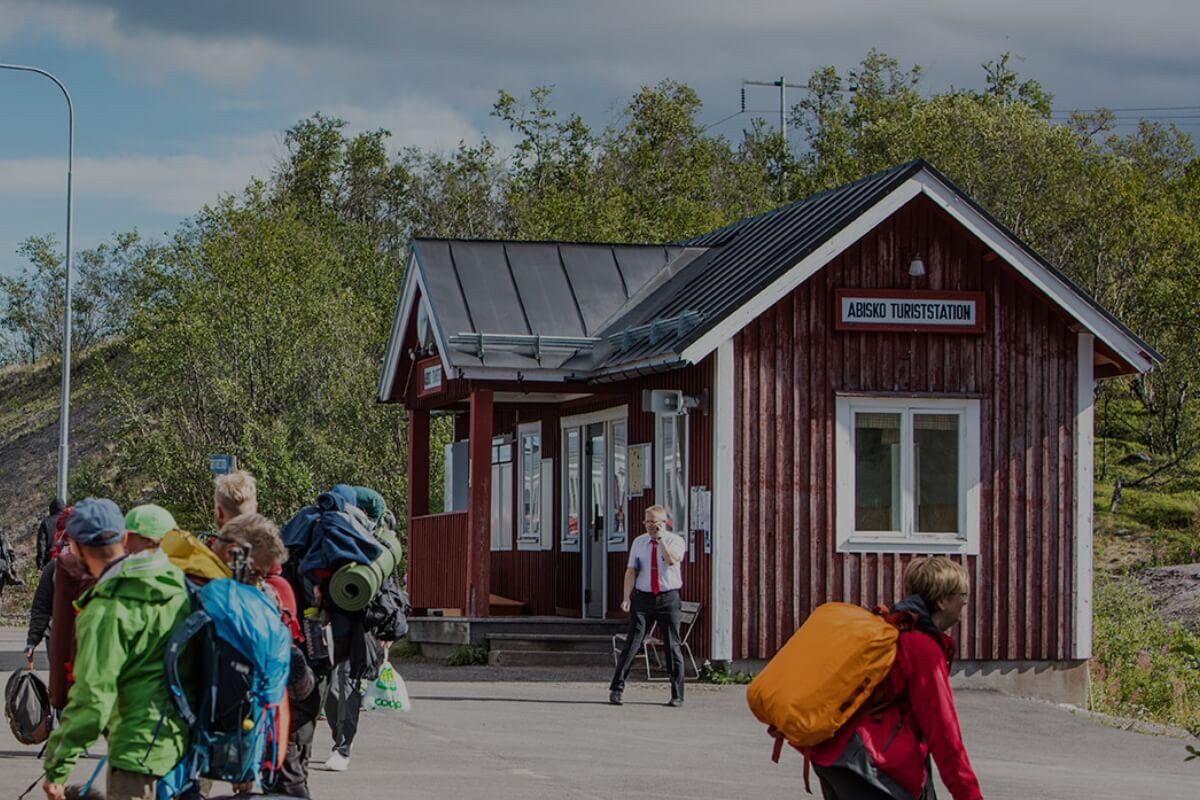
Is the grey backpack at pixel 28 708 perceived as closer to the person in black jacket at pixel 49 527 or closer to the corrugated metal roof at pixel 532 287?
the person in black jacket at pixel 49 527

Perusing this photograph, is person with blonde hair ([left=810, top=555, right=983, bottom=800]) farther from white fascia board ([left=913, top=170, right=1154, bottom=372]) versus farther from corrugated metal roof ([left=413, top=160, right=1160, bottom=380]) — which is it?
white fascia board ([left=913, top=170, right=1154, bottom=372])

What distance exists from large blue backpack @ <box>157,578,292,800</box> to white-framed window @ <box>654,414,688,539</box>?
14188 millimetres

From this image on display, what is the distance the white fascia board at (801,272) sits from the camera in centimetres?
1955

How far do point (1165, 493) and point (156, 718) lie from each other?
38.9 meters

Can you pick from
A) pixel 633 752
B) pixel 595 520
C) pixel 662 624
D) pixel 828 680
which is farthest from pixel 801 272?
pixel 828 680

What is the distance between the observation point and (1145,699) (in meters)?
21.2

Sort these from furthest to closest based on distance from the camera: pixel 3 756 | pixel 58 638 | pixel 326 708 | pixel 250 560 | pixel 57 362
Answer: pixel 57 362, pixel 3 756, pixel 326 708, pixel 58 638, pixel 250 560

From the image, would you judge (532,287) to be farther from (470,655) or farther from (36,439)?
(36,439)

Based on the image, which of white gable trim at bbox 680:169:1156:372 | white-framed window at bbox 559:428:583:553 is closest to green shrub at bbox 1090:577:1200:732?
white gable trim at bbox 680:169:1156:372

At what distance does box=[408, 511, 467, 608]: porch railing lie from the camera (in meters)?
24.1

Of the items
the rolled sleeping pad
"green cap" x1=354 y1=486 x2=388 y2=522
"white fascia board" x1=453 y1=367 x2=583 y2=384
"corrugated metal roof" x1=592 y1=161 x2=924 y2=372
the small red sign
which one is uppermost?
"corrugated metal roof" x1=592 y1=161 x2=924 y2=372

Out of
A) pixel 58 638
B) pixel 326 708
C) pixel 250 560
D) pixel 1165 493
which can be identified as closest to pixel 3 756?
pixel 326 708

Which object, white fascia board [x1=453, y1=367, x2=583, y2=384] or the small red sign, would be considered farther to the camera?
white fascia board [x1=453, y1=367, x2=583, y2=384]

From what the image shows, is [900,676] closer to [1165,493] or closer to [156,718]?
[156,718]
